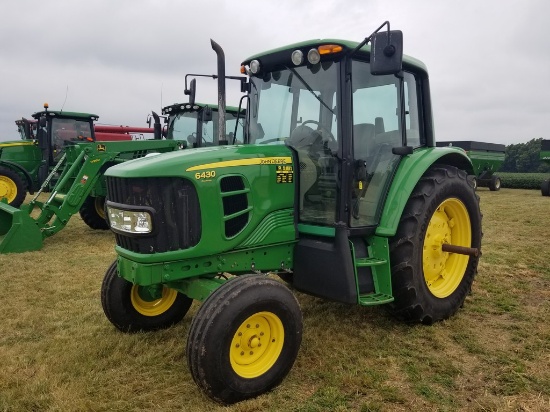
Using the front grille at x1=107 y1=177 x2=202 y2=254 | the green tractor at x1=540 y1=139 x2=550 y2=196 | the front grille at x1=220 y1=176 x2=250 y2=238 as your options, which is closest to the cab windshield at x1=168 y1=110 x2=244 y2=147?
the front grille at x1=220 y1=176 x2=250 y2=238

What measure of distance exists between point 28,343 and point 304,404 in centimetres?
218

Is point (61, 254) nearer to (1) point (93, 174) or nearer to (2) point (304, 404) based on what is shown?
(1) point (93, 174)

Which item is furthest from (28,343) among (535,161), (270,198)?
(535,161)

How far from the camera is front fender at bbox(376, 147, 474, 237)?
3.31 metres

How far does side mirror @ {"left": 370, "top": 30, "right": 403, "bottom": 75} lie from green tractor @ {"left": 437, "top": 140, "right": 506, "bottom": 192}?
595 inches

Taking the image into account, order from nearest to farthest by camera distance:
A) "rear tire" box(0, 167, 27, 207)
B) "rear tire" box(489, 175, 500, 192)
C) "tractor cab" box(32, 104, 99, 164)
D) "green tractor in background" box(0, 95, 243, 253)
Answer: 1. "green tractor in background" box(0, 95, 243, 253)
2. "rear tire" box(0, 167, 27, 207)
3. "tractor cab" box(32, 104, 99, 164)
4. "rear tire" box(489, 175, 500, 192)

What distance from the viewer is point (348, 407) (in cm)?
254

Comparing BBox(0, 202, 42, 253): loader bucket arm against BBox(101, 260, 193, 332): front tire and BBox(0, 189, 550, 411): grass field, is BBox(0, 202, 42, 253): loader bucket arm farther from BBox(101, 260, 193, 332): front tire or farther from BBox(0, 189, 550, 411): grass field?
BBox(101, 260, 193, 332): front tire

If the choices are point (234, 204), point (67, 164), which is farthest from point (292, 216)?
point (67, 164)

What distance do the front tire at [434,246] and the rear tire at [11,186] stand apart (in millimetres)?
9238

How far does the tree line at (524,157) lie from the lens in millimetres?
31609

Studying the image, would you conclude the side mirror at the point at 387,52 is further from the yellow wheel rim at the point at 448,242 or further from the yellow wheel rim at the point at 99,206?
the yellow wheel rim at the point at 99,206

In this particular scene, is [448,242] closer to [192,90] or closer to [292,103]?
[292,103]

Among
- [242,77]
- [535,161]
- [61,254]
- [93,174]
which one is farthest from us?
[535,161]
